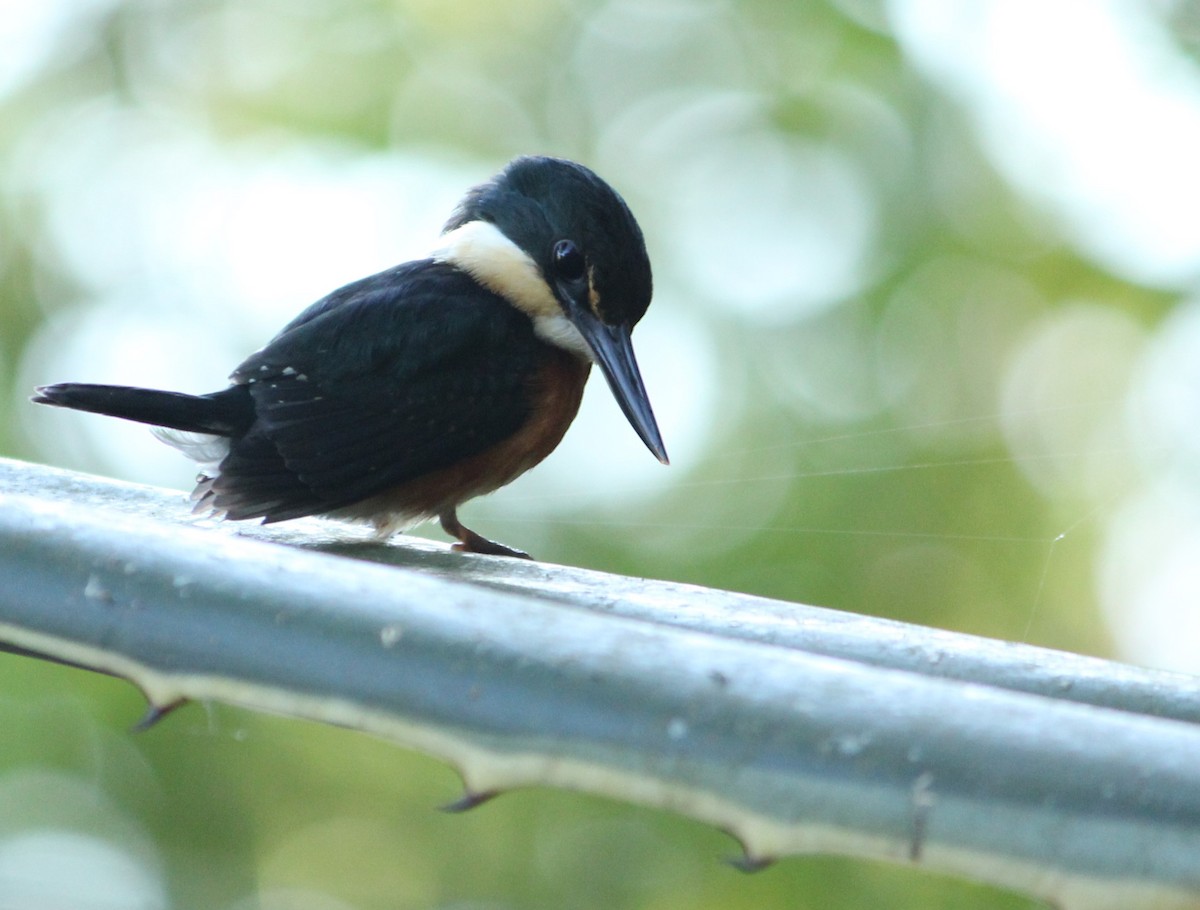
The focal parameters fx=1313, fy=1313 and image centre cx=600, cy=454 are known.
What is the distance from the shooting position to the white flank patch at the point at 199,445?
1986mm

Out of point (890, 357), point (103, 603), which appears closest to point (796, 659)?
point (103, 603)

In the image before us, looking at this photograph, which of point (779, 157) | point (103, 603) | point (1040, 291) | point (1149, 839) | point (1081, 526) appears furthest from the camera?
point (779, 157)

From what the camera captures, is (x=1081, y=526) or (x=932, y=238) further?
(x=932, y=238)

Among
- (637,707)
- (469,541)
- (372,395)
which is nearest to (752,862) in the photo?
(637,707)

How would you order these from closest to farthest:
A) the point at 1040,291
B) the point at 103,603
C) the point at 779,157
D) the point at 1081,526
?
the point at 103,603 → the point at 1081,526 → the point at 1040,291 → the point at 779,157

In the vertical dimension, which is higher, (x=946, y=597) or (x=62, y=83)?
(x=62, y=83)

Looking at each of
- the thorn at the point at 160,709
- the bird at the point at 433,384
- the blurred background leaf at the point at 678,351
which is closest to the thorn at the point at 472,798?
the thorn at the point at 160,709

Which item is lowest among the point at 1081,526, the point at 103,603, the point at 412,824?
the point at 412,824

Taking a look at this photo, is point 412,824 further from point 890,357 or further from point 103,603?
point 103,603

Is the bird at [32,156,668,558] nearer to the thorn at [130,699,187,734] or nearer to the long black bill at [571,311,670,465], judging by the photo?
the long black bill at [571,311,670,465]

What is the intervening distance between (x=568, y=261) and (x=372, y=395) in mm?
400

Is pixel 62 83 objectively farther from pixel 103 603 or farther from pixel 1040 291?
pixel 103 603

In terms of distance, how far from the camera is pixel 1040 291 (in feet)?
17.3

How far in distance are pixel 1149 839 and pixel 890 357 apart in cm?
499
